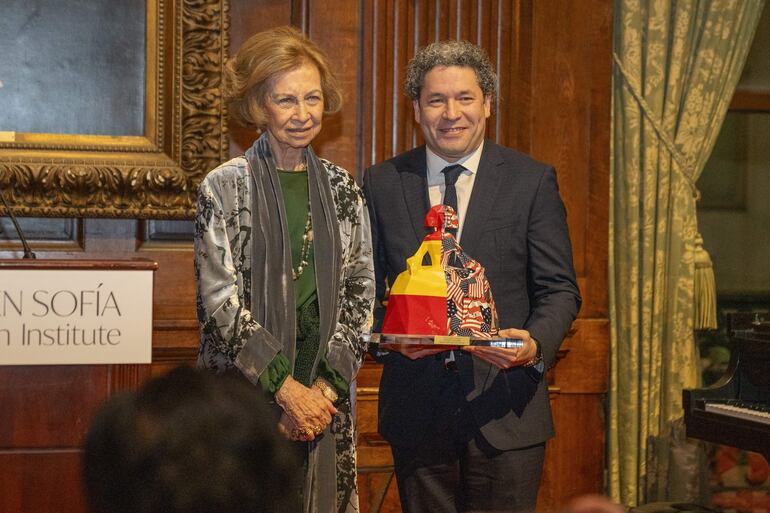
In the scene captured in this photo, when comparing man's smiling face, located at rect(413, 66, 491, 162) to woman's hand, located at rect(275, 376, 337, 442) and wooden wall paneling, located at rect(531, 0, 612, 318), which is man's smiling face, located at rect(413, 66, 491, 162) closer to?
woman's hand, located at rect(275, 376, 337, 442)

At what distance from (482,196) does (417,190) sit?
0.18m

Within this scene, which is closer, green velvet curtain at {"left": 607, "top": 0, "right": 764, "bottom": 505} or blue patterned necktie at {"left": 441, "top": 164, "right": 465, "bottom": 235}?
blue patterned necktie at {"left": 441, "top": 164, "right": 465, "bottom": 235}

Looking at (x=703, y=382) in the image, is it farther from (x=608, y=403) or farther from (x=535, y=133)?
(x=535, y=133)

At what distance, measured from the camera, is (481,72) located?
9.25ft

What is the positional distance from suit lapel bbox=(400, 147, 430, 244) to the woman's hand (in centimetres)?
49

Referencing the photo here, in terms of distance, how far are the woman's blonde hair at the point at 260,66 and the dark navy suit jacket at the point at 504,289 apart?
43cm

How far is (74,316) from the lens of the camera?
2.98 meters

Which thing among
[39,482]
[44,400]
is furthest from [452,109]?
[39,482]

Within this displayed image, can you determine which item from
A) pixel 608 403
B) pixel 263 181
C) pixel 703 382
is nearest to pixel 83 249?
pixel 263 181

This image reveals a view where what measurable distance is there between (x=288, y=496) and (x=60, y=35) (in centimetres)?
342

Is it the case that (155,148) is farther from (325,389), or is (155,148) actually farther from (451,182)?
(325,389)

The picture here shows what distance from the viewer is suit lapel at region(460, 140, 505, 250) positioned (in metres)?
2.74

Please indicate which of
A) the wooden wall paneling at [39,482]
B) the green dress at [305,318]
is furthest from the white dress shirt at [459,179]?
the wooden wall paneling at [39,482]

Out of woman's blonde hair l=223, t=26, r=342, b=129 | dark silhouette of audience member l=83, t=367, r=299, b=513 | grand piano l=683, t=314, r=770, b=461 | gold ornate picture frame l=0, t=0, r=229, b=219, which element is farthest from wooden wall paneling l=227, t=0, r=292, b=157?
dark silhouette of audience member l=83, t=367, r=299, b=513
